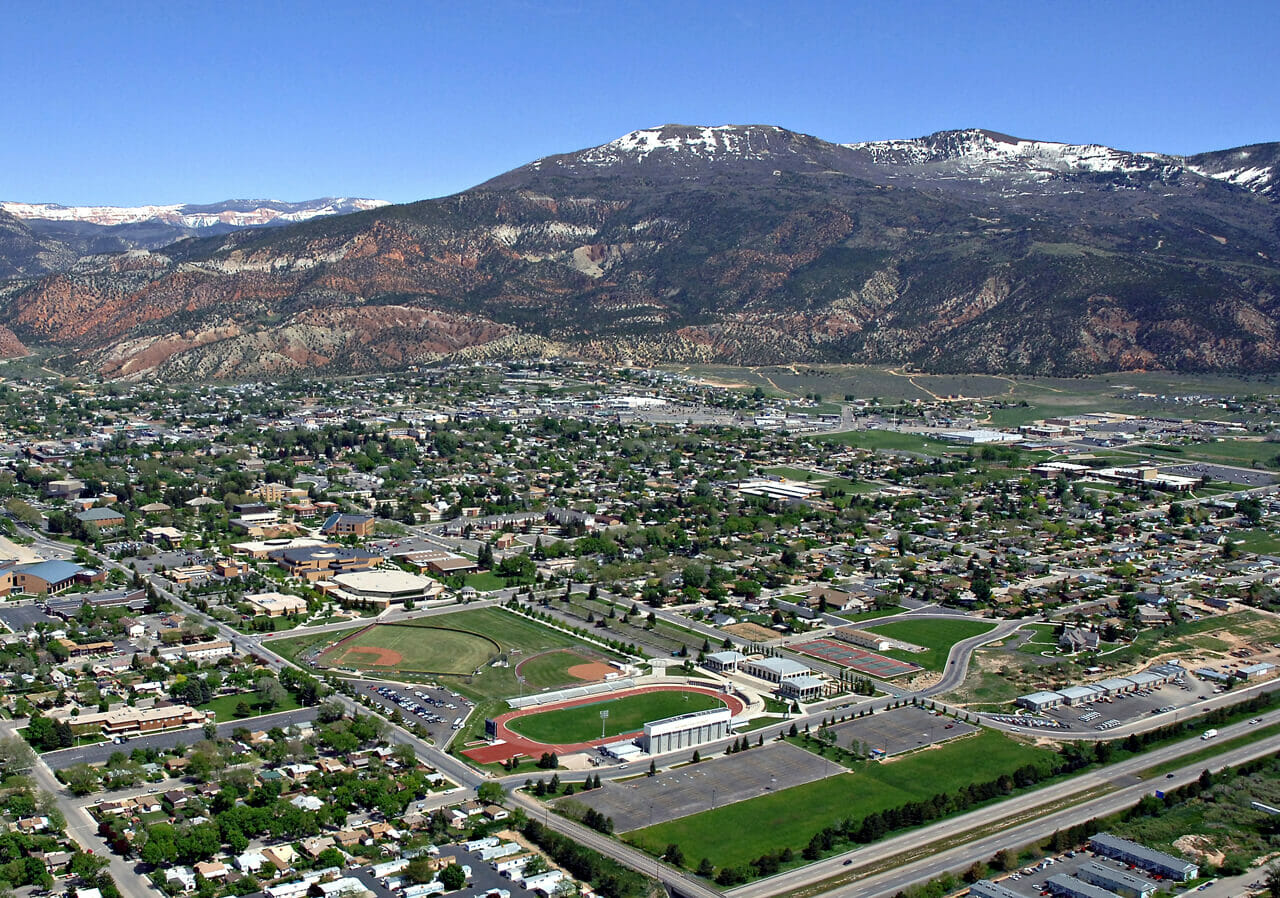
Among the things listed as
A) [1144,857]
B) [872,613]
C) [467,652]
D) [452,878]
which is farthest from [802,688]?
[452,878]

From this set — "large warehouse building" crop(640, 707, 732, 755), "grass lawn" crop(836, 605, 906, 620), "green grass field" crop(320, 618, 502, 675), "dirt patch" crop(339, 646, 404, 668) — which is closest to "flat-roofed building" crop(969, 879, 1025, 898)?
"large warehouse building" crop(640, 707, 732, 755)

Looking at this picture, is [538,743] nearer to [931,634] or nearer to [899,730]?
[899,730]

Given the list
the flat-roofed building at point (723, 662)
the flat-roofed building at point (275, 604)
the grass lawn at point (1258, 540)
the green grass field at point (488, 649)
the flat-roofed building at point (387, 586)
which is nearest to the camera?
the green grass field at point (488, 649)

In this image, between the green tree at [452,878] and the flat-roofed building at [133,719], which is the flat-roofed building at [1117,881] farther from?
the flat-roofed building at [133,719]

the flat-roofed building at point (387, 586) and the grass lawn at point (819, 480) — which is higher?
the grass lawn at point (819, 480)

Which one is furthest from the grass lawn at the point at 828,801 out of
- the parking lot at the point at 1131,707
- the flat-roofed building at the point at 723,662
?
the flat-roofed building at the point at 723,662

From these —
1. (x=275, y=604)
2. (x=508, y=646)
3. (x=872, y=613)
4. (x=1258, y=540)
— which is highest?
(x=1258, y=540)

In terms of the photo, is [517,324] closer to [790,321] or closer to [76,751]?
[790,321]
